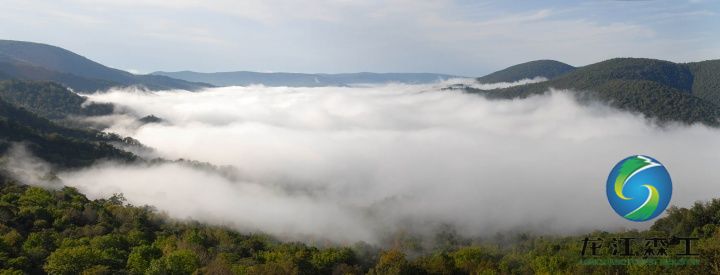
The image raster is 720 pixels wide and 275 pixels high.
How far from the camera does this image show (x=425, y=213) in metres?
195

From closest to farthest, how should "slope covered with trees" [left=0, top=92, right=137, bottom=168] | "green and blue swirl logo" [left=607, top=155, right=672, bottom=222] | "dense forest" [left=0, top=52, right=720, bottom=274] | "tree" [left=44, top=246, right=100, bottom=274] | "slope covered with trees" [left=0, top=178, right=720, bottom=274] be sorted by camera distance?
"green and blue swirl logo" [left=607, top=155, right=672, bottom=222]
"tree" [left=44, top=246, right=100, bottom=274]
"dense forest" [left=0, top=52, right=720, bottom=274]
"slope covered with trees" [left=0, top=178, right=720, bottom=274]
"slope covered with trees" [left=0, top=92, right=137, bottom=168]

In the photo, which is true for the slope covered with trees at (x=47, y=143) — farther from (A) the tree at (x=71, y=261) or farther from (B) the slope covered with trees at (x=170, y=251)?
(A) the tree at (x=71, y=261)

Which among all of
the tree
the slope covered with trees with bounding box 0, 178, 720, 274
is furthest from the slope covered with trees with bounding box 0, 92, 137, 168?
the tree

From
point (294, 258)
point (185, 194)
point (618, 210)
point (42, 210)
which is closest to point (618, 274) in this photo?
point (618, 210)

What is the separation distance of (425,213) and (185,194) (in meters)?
89.3

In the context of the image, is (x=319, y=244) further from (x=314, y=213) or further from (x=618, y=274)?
(x=618, y=274)

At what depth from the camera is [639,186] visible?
38.8m

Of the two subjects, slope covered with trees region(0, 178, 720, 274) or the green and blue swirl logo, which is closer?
the green and blue swirl logo

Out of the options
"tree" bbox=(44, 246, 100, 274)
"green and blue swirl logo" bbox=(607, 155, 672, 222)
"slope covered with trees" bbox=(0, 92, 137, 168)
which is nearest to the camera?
"green and blue swirl logo" bbox=(607, 155, 672, 222)

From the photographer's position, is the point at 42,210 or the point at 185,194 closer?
the point at 42,210

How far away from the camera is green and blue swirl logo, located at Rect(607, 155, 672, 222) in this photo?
3844 centimetres

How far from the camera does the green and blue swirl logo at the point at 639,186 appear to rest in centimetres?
3844

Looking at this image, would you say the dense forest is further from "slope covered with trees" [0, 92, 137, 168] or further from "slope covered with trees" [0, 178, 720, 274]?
"slope covered with trees" [0, 92, 137, 168]

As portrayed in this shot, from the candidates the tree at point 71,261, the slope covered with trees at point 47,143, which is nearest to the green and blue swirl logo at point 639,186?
the tree at point 71,261
